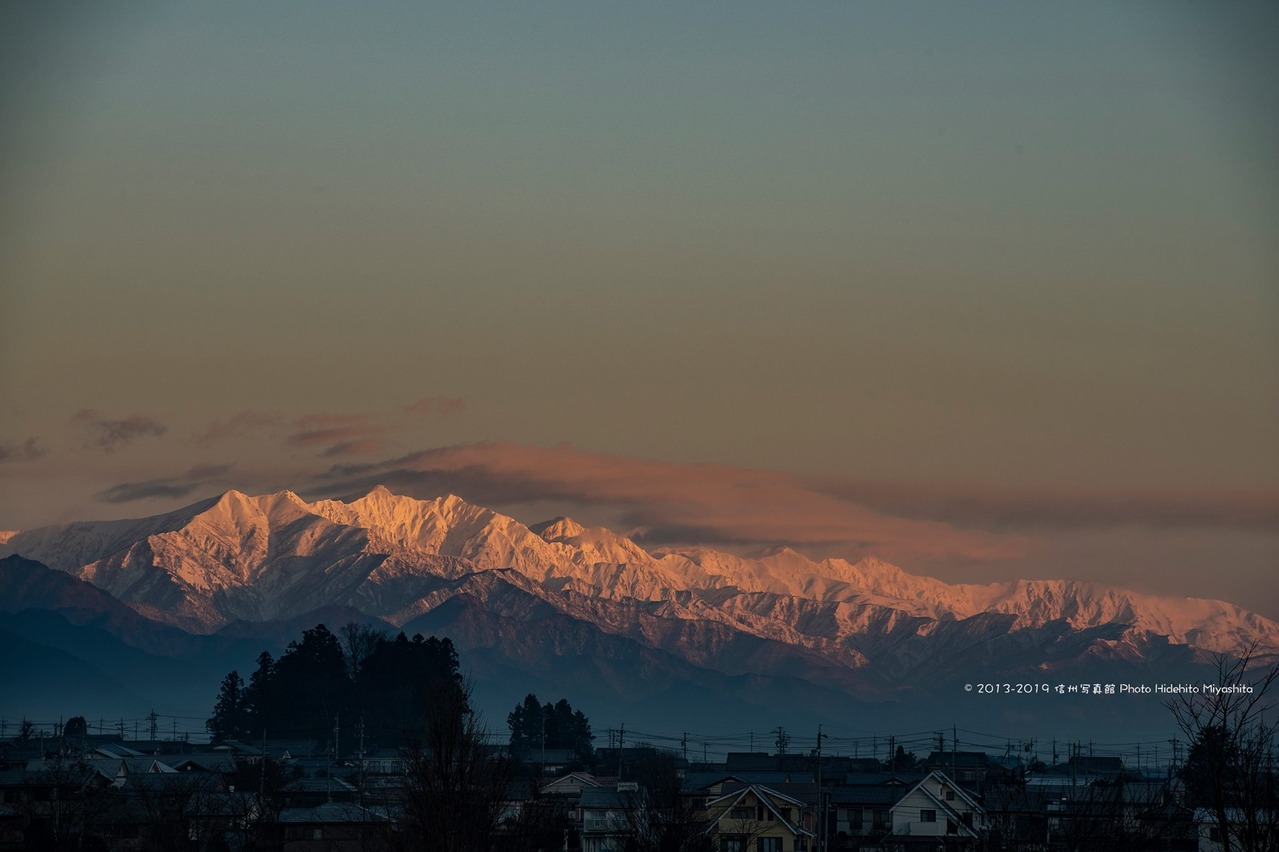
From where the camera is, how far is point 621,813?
79.2 m

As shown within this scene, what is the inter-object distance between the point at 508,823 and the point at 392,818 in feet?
18.1

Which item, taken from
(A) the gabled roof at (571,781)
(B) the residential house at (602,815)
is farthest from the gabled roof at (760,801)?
(A) the gabled roof at (571,781)

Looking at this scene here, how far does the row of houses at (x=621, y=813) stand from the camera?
58.4 meters

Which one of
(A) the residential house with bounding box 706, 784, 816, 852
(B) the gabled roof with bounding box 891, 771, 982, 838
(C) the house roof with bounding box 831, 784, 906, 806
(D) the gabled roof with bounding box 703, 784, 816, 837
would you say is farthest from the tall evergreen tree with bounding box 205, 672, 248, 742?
(B) the gabled roof with bounding box 891, 771, 982, 838

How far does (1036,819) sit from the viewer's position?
53.3m

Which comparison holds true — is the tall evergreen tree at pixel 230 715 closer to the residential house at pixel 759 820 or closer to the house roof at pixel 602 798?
the house roof at pixel 602 798

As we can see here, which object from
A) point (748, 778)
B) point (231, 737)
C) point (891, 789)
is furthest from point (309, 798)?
point (231, 737)

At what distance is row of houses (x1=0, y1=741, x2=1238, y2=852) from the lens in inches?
2299

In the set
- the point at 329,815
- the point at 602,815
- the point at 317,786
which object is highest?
the point at 317,786

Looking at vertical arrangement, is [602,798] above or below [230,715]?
below

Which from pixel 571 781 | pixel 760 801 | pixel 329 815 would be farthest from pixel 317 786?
pixel 760 801

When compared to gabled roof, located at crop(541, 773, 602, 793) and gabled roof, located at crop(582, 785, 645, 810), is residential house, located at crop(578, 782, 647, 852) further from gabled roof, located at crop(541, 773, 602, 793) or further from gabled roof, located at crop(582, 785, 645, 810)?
gabled roof, located at crop(541, 773, 602, 793)

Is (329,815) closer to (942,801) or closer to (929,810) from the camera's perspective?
(929,810)

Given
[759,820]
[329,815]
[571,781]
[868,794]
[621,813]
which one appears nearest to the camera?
[329,815]
